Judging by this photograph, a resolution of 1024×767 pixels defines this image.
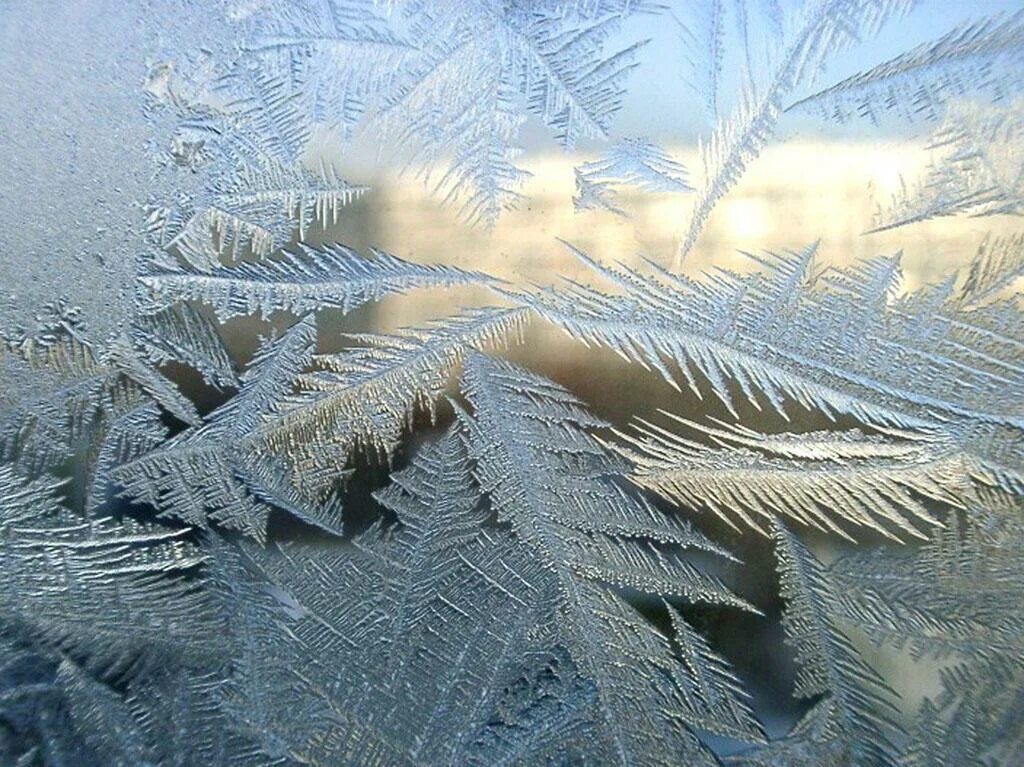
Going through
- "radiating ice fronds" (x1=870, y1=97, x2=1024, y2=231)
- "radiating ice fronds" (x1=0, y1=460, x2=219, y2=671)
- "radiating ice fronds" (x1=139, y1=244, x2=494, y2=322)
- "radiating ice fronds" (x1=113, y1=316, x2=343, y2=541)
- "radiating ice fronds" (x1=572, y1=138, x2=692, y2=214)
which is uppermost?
"radiating ice fronds" (x1=870, y1=97, x2=1024, y2=231)

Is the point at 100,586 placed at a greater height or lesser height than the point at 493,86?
lesser

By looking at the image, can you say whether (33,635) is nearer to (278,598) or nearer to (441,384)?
(278,598)

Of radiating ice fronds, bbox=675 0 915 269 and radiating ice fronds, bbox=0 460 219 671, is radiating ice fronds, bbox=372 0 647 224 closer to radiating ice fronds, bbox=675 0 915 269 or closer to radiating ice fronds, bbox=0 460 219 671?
radiating ice fronds, bbox=675 0 915 269

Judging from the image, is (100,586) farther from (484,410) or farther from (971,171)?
(971,171)

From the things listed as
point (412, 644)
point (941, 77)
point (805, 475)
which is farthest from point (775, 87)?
point (412, 644)

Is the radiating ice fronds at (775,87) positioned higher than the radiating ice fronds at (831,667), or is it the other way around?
the radiating ice fronds at (775,87)

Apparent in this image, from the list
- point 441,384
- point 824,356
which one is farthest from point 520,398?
point 824,356

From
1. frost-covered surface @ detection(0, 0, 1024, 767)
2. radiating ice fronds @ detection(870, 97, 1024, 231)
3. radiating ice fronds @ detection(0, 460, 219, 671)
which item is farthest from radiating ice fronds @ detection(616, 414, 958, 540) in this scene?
radiating ice fronds @ detection(0, 460, 219, 671)

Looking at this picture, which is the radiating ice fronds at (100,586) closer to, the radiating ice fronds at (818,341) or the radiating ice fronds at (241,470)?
the radiating ice fronds at (241,470)

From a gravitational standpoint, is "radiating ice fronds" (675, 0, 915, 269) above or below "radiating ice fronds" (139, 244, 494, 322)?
above

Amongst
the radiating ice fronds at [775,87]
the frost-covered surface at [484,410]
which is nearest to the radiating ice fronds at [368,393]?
the frost-covered surface at [484,410]
